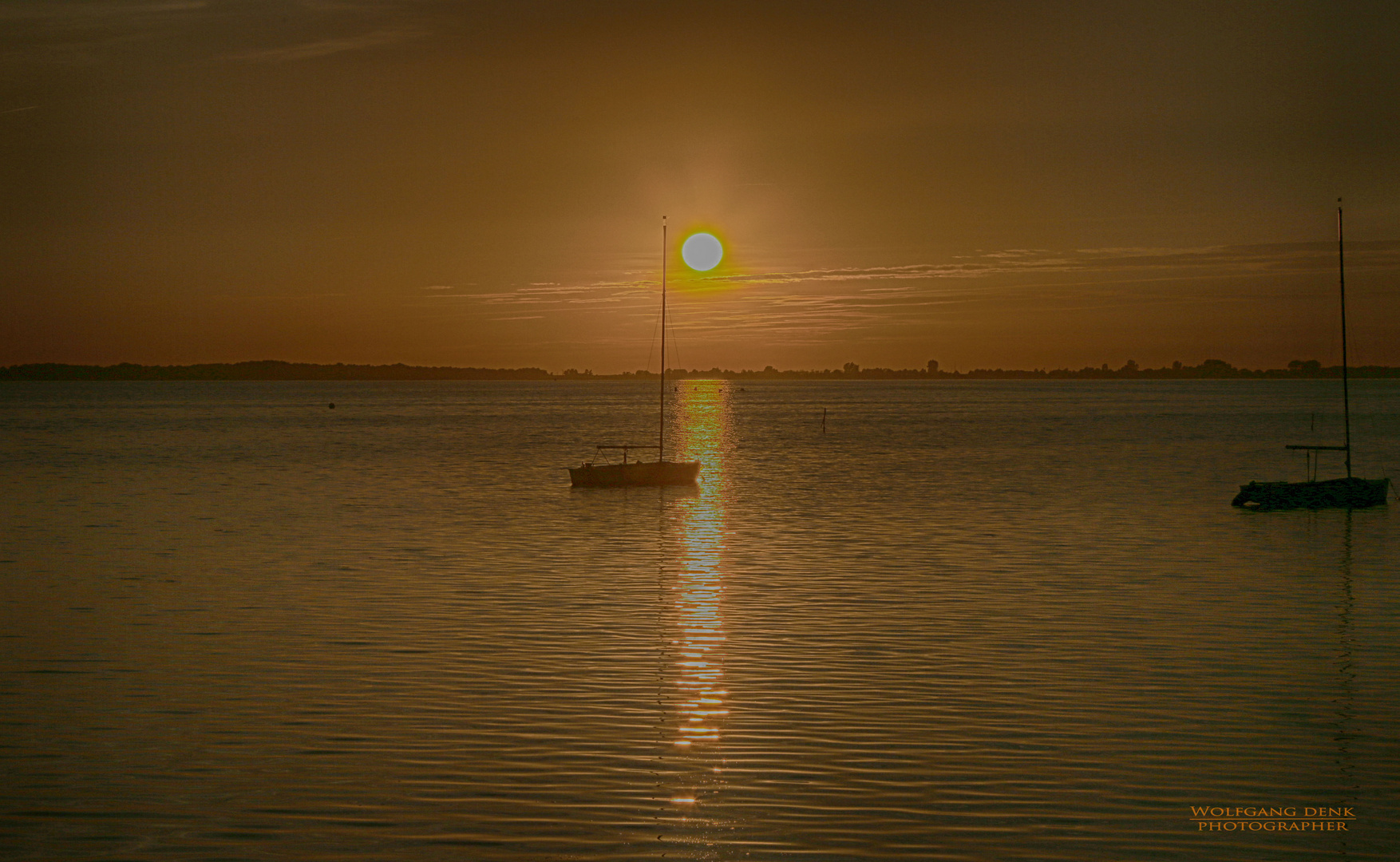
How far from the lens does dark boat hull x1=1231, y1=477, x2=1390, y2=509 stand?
2018 inches

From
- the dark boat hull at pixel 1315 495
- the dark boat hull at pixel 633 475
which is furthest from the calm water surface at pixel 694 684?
the dark boat hull at pixel 633 475

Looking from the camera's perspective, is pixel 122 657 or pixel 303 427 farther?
pixel 303 427

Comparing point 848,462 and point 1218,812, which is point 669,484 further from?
point 1218,812

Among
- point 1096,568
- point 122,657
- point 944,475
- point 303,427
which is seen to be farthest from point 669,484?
point 303,427

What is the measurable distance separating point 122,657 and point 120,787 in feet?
27.3

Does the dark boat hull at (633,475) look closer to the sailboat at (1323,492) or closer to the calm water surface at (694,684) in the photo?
the calm water surface at (694,684)

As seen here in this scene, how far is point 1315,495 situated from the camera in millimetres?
52438

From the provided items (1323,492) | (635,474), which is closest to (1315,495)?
(1323,492)

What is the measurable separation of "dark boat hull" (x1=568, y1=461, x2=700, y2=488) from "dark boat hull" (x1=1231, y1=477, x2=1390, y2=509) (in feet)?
89.5

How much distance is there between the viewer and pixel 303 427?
148375mm

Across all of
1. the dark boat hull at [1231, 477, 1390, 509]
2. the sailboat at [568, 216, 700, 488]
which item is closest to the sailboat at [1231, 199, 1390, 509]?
→ the dark boat hull at [1231, 477, 1390, 509]

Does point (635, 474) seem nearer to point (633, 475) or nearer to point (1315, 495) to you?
point (633, 475)

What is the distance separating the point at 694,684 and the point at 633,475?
148 feet

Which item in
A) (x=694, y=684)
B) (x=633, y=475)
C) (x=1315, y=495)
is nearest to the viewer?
(x=694, y=684)
